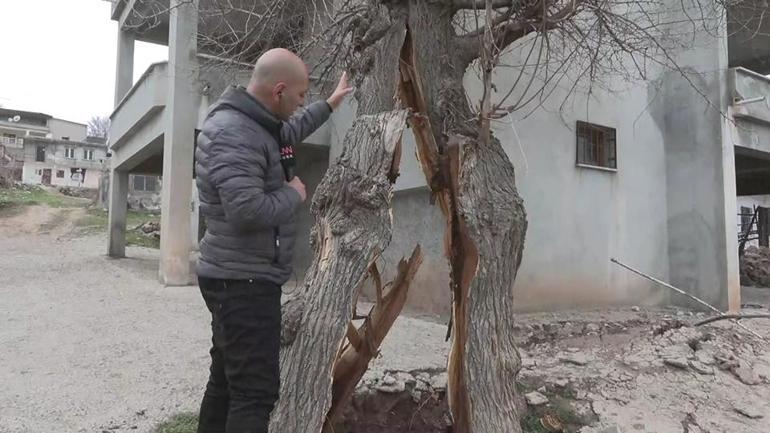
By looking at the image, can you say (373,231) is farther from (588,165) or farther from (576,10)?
(588,165)

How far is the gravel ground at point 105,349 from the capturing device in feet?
12.5

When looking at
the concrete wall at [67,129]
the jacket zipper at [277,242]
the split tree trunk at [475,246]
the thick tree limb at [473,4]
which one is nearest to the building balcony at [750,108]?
the thick tree limb at [473,4]

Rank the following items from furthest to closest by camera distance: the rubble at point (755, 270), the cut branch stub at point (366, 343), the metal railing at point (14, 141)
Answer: the metal railing at point (14, 141)
the rubble at point (755, 270)
the cut branch stub at point (366, 343)

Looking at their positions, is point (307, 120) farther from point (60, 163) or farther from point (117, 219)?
point (60, 163)

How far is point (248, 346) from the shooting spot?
214cm

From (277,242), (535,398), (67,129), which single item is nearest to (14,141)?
(67,129)

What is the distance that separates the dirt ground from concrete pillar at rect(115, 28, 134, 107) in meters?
6.54

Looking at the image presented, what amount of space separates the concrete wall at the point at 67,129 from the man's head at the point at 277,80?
61.1 meters

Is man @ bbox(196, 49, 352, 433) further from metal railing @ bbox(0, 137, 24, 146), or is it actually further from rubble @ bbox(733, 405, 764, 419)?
metal railing @ bbox(0, 137, 24, 146)

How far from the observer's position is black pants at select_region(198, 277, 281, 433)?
7.04 ft

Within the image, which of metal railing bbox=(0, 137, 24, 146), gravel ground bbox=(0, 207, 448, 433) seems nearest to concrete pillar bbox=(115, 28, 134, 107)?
gravel ground bbox=(0, 207, 448, 433)

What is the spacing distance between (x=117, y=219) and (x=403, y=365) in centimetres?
1098

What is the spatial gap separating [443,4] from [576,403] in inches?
130

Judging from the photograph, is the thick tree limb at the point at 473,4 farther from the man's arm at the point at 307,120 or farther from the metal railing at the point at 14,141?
the metal railing at the point at 14,141
